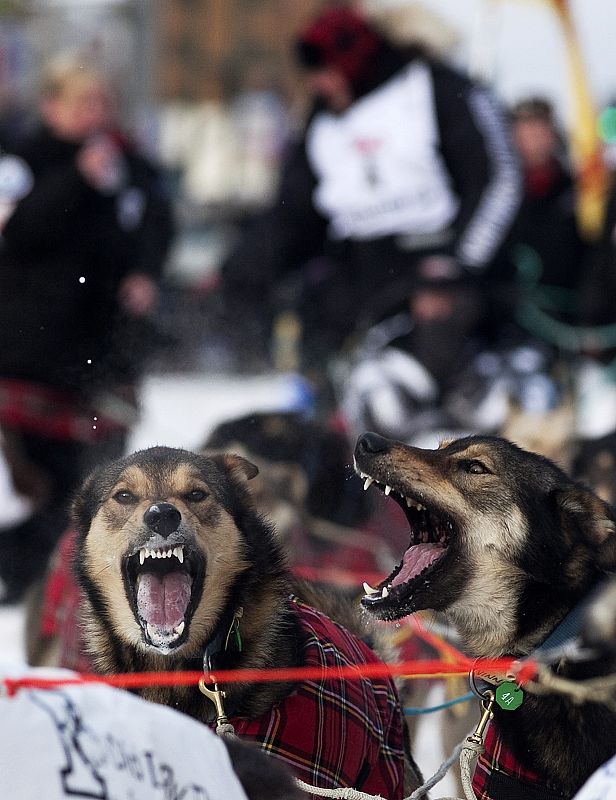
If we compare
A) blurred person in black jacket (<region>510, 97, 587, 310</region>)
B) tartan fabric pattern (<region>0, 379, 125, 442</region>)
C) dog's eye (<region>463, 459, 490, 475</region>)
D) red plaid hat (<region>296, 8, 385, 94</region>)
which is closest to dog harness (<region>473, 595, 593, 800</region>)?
dog's eye (<region>463, 459, 490, 475</region>)

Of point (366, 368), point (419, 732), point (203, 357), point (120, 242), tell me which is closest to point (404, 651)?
point (419, 732)

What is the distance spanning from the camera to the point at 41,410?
5805 millimetres

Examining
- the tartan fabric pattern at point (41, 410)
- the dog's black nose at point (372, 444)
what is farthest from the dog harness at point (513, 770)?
the tartan fabric pattern at point (41, 410)

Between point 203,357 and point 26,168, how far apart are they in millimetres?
4289

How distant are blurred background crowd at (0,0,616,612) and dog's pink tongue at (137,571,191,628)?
57.8 inches

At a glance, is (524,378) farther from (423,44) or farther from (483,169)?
(423,44)

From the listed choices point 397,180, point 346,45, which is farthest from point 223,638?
point 346,45

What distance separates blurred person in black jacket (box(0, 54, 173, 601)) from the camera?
17.9ft

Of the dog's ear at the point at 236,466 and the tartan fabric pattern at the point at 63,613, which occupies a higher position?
the dog's ear at the point at 236,466

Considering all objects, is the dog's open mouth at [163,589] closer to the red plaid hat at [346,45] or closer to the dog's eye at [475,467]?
the dog's eye at [475,467]

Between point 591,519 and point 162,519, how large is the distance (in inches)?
29.9

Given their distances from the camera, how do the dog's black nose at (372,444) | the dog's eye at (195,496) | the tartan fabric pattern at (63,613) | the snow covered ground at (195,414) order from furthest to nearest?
1. the snow covered ground at (195,414)
2. the tartan fabric pattern at (63,613)
3. the dog's black nose at (372,444)
4. the dog's eye at (195,496)

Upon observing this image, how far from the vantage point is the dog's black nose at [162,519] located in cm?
249

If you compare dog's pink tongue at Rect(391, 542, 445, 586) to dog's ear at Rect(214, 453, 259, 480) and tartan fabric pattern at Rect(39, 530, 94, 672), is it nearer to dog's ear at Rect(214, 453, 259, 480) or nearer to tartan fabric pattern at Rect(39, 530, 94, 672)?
dog's ear at Rect(214, 453, 259, 480)
